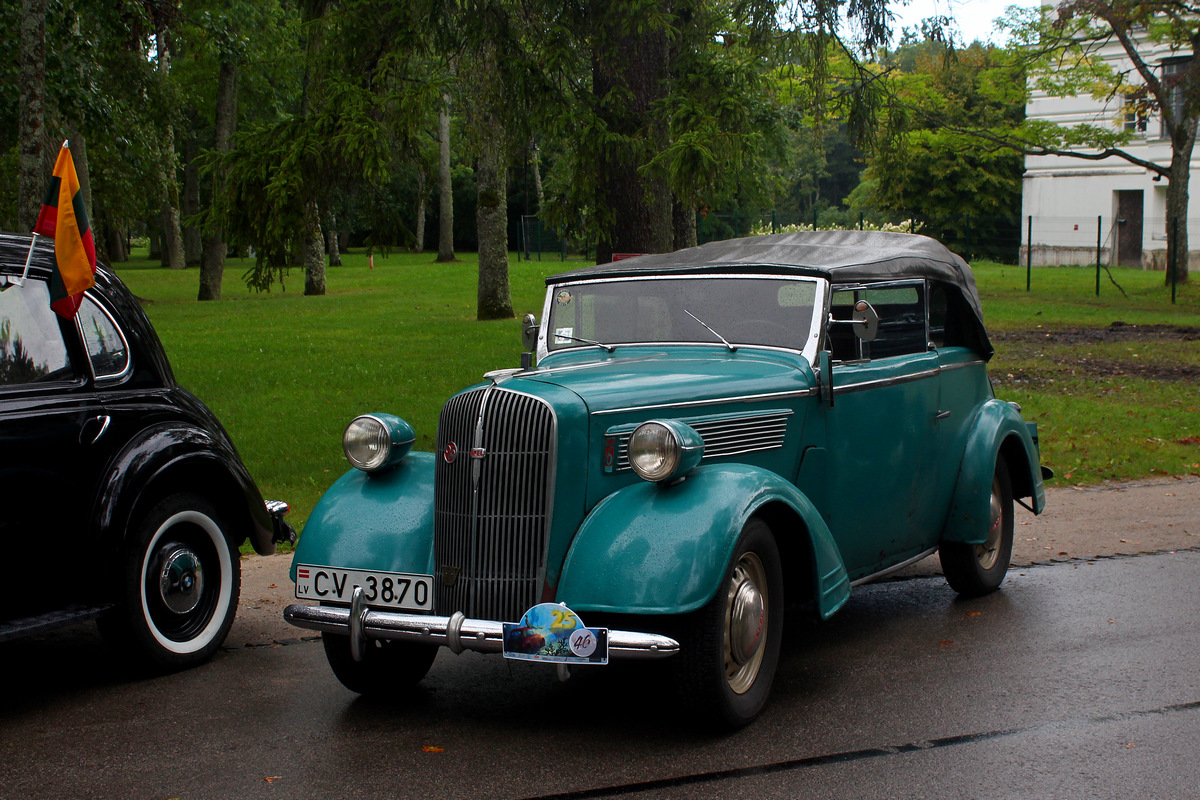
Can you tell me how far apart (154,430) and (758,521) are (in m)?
2.70

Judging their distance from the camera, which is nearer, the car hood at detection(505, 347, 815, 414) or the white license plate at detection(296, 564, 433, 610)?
the white license plate at detection(296, 564, 433, 610)

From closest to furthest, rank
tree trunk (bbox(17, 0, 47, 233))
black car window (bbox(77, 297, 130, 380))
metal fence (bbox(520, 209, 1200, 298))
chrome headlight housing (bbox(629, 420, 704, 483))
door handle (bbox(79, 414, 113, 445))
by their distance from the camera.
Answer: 1. chrome headlight housing (bbox(629, 420, 704, 483))
2. door handle (bbox(79, 414, 113, 445))
3. black car window (bbox(77, 297, 130, 380))
4. tree trunk (bbox(17, 0, 47, 233))
5. metal fence (bbox(520, 209, 1200, 298))

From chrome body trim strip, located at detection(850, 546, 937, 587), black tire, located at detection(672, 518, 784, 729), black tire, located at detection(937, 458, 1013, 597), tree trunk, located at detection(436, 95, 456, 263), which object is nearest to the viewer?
black tire, located at detection(672, 518, 784, 729)

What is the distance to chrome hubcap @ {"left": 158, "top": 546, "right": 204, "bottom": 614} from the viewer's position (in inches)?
214

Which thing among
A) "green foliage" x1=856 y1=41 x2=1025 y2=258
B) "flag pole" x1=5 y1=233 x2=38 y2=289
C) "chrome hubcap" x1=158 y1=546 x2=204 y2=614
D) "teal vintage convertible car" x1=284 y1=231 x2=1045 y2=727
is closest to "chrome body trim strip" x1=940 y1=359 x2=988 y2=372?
"teal vintage convertible car" x1=284 y1=231 x2=1045 y2=727

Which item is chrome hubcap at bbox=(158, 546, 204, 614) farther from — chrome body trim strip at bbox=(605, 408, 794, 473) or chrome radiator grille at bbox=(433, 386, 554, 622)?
chrome body trim strip at bbox=(605, 408, 794, 473)

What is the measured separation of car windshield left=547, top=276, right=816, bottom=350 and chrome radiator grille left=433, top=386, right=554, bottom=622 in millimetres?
1422

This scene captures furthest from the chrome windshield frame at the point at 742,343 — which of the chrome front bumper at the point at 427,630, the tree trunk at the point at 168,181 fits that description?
the tree trunk at the point at 168,181

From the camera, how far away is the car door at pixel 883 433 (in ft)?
18.4

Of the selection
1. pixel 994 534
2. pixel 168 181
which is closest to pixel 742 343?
pixel 994 534

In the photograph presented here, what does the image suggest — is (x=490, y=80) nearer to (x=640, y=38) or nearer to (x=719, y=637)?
(x=640, y=38)

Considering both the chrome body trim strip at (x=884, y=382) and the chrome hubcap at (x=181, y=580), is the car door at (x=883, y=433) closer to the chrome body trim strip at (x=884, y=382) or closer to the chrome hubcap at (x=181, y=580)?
the chrome body trim strip at (x=884, y=382)

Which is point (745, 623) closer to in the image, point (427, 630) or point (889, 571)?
point (427, 630)

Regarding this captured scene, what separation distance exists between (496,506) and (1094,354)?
16.0 m
